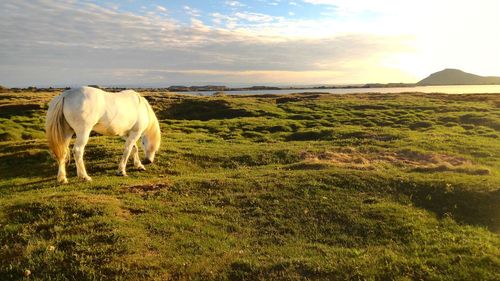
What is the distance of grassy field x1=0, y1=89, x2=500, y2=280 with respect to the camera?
948 centimetres

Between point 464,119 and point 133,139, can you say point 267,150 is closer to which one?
point 133,139

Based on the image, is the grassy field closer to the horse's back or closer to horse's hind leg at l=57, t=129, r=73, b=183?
horse's hind leg at l=57, t=129, r=73, b=183

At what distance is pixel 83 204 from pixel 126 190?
2.46 meters

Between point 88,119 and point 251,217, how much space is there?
7064 mm

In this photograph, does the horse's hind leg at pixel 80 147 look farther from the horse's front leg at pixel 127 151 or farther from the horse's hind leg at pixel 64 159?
the horse's front leg at pixel 127 151

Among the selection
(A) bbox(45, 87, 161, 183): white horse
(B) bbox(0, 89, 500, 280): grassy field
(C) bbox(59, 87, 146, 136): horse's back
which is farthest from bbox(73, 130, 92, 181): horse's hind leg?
(B) bbox(0, 89, 500, 280): grassy field

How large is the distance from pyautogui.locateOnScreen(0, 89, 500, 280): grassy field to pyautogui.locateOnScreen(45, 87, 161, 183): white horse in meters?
1.17

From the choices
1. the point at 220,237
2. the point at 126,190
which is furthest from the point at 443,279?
the point at 126,190

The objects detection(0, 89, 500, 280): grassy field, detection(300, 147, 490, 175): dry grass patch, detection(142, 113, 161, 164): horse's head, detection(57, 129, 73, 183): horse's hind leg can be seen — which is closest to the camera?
detection(0, 89, 500, 280): grassy field

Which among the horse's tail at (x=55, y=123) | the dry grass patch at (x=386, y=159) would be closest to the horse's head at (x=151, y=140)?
the horse's tail at (x=55, y=123)

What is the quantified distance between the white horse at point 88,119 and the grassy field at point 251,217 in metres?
1.17

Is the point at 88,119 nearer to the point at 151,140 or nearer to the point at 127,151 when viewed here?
the point at 127,151

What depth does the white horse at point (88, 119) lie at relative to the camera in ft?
48.5

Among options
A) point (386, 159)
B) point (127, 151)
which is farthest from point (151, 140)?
point (386, 159)
